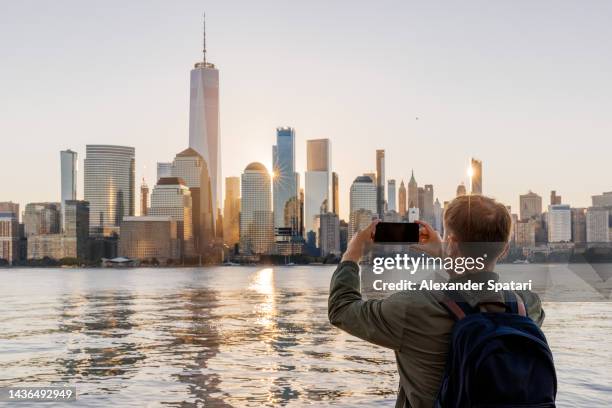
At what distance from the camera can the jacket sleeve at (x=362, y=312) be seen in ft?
10.5

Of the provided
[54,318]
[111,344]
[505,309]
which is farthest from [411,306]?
[54,318]

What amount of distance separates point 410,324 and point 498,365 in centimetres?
43

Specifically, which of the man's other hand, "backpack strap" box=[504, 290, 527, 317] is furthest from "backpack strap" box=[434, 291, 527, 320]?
the man's other hand

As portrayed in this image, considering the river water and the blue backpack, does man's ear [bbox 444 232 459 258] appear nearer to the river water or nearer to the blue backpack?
the blue backpack

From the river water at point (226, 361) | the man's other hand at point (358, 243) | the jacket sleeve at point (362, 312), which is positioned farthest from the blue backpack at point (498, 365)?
the river water at point (226, 361)

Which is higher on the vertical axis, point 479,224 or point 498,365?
point 479,224

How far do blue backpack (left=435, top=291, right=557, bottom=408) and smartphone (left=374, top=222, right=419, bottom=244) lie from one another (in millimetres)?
430

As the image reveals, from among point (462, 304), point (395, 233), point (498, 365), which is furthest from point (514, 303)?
point (395, 233)

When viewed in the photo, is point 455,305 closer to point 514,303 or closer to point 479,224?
point 514,303

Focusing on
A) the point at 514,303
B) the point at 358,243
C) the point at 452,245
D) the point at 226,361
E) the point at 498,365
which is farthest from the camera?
the point at 226,361

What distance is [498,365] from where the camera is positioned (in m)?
2.91

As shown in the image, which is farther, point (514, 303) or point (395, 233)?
point (395, 233)

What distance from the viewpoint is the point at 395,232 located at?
3260 mm

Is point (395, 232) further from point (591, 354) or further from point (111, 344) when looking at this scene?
point (111, 344)
